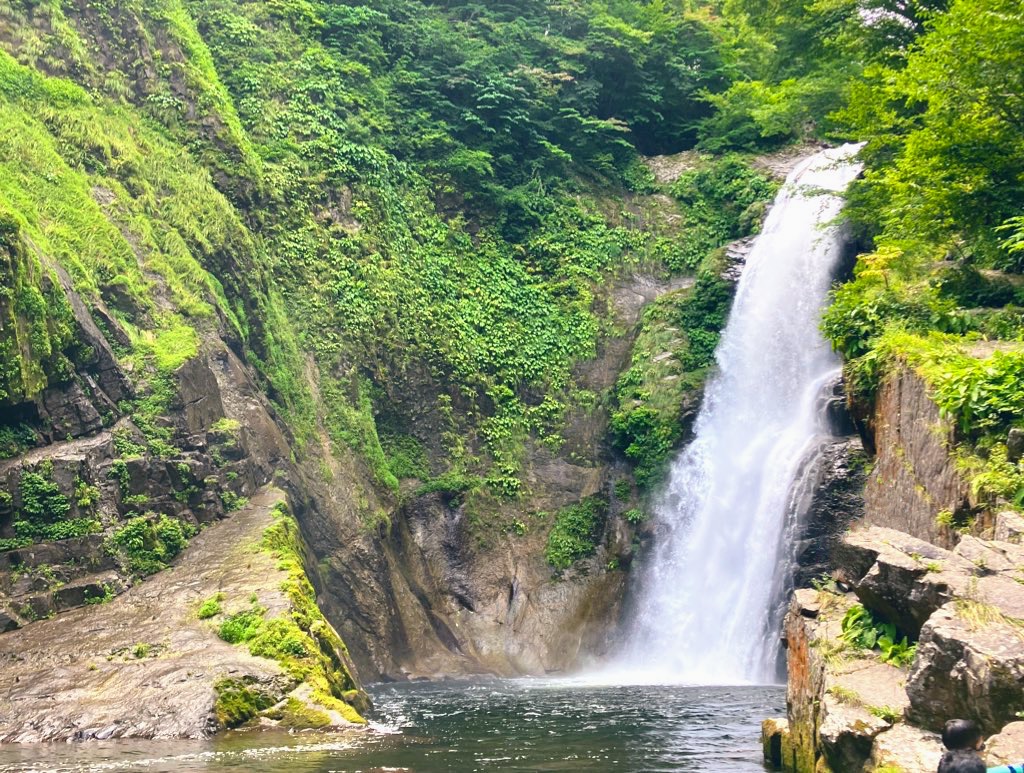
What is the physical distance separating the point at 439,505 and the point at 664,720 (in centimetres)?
1114

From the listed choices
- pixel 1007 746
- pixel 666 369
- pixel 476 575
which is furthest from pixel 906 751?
pixel 666 369

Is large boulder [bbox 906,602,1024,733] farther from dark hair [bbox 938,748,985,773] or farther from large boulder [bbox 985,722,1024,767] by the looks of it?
dark hair [bbox 938,748,985,773]

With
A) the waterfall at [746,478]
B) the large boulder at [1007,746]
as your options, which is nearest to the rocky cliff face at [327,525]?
the waterfall at [746,478]

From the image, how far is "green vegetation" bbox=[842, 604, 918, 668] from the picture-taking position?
8.49 m

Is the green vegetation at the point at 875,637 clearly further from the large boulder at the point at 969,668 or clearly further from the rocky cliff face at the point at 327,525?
the rocky cliff face at the point at 327,525

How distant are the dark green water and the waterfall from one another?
4483 mm

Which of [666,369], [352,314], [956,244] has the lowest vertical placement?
[666,369]

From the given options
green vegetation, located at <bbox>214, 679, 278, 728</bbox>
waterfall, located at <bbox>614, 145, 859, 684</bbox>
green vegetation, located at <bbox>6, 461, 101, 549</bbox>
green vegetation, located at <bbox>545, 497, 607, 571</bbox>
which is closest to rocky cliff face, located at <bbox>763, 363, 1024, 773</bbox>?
green vegetation, located at <bbox>214, 679, 278, 728</bbox>

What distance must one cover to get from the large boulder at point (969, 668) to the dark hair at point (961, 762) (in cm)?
171

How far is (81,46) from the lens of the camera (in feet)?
76.9

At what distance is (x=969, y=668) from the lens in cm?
667

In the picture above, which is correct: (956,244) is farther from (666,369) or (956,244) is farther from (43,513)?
(43,513)

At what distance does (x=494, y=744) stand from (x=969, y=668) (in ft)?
21.2

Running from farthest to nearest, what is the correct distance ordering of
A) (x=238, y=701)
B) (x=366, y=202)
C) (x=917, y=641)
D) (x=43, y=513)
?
1. (x=366, y=202)
2. (x=43, y=513)
3. (x=238, y=701)
4. (x=917, y=641)
